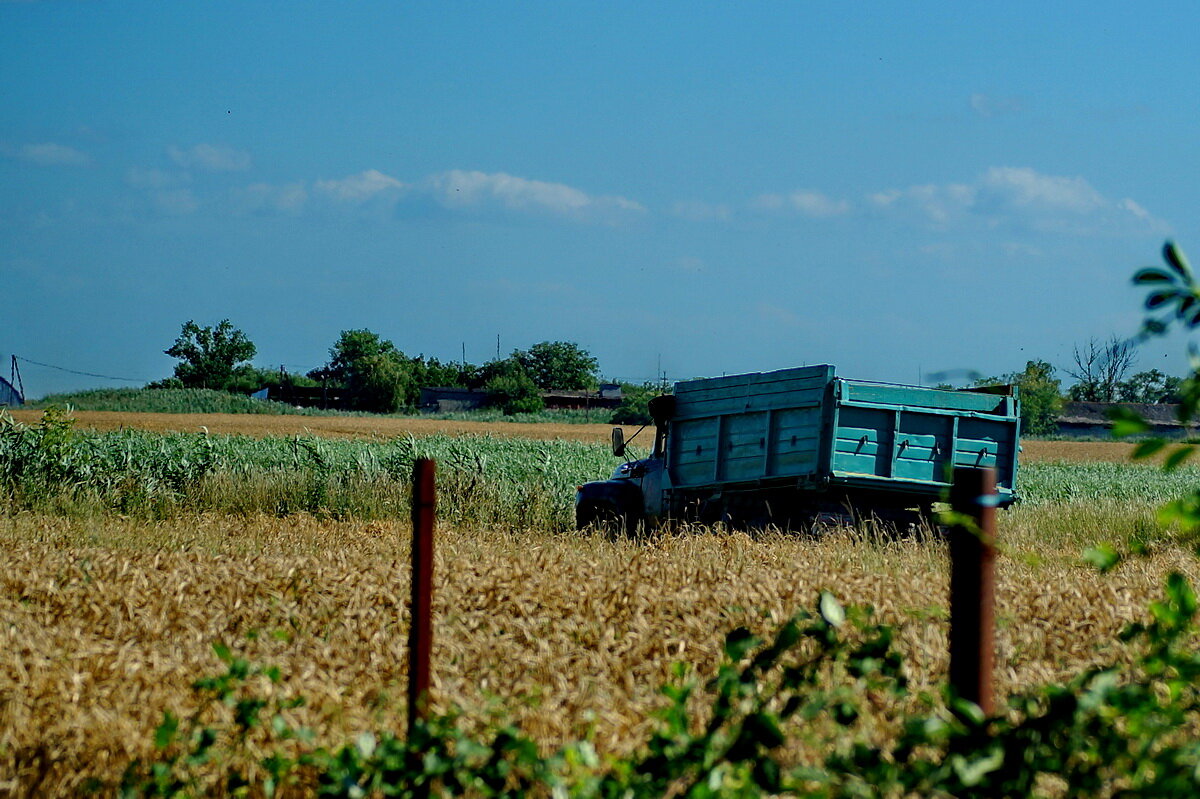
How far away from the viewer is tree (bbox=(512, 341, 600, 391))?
420ft

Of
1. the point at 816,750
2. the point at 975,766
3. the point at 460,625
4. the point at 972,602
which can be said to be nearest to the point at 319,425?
the point at 460,625

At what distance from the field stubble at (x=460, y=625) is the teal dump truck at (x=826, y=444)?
2809mm

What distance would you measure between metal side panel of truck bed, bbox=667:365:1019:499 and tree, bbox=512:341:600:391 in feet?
374

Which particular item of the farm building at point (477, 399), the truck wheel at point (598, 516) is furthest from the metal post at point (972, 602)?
the farm building at point (477, 399)

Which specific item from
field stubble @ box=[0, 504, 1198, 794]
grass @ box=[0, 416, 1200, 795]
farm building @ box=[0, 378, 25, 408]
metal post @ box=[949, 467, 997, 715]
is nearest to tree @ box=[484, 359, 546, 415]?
farm building @ box=[0, 378, 25, 408]

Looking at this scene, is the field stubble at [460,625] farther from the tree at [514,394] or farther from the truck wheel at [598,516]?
the tree at [514,394]

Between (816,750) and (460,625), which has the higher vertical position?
(816,750)

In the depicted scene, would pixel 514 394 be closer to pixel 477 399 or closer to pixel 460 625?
pixel 477 399

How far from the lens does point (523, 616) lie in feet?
22.3

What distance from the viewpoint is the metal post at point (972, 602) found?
3191 millimetres

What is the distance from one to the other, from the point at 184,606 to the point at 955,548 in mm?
5130

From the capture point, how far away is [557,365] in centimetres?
12850

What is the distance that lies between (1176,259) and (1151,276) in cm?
7

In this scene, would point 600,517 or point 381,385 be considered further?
point 381,385
